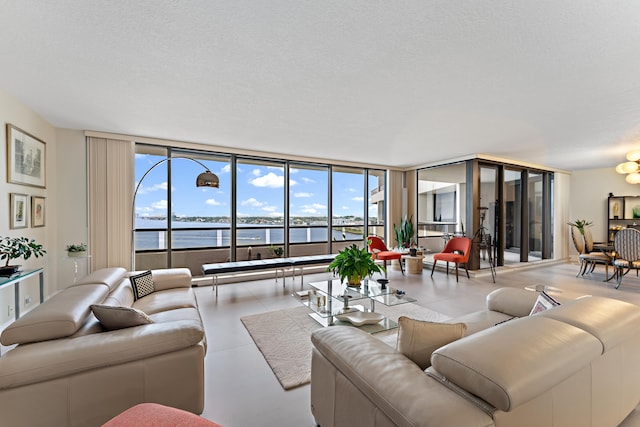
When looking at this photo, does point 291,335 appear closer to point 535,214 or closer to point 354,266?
point 354,266

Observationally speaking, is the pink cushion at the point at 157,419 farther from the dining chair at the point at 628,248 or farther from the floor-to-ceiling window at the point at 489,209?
the dining chair at the point at 628,248

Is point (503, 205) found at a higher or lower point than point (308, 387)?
higher

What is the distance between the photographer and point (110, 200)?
4.63 meters

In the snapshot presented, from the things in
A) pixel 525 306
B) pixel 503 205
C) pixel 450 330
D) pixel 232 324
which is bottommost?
pixel 232 324

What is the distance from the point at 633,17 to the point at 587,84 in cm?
111

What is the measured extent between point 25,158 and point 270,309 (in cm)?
358

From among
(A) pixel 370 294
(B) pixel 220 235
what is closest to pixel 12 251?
(B) pixel 220 235

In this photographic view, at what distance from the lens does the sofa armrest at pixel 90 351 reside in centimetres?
149

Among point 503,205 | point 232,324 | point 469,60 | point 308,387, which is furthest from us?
point 503,205

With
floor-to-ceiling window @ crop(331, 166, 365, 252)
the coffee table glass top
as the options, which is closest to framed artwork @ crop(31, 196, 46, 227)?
the coffee table glass top

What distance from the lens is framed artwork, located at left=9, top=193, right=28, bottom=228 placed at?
10.5 ft

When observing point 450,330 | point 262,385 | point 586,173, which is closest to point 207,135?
point 262,385

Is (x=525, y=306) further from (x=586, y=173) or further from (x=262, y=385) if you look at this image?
(x=586, y=173)

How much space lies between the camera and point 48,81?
9.18 ft
